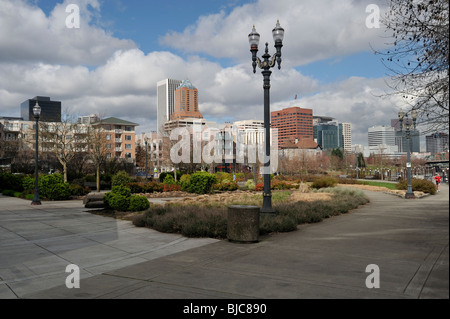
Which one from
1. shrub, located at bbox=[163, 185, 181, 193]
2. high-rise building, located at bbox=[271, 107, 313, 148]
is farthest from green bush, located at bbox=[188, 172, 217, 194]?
high-rise building, located at bbox=[271, 107, 313, 148]

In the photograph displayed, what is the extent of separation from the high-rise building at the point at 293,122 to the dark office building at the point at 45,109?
4440 inches

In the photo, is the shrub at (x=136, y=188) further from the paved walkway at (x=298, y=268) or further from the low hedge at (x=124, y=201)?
the paved walkway at (x=298, y=268)

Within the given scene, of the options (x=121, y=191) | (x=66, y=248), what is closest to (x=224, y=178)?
(x=121, y=191)

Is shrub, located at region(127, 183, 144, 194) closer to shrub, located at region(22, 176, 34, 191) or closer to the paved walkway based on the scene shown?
shrub, located at region(22, 176, 34, 191)

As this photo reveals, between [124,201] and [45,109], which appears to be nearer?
[124,201]

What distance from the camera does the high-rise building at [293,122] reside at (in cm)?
18450

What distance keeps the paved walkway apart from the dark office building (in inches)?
995

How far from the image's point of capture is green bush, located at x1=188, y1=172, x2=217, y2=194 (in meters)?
29.1

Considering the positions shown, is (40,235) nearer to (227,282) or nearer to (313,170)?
(227,282)

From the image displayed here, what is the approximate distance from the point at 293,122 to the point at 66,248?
182 metres

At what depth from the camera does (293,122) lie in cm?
18525

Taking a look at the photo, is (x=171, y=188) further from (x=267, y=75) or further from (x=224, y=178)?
(x=267, y=75)

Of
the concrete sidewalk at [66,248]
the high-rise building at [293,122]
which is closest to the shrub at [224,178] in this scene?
the concrete sidewalk at [66,248]
